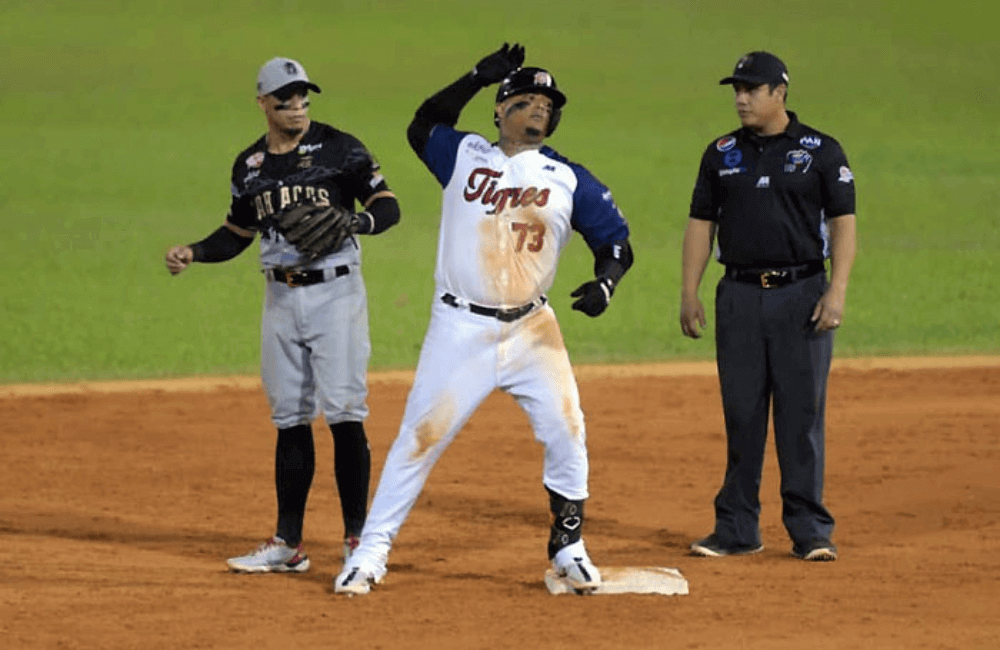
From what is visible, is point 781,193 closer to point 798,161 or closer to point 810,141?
point 798,161

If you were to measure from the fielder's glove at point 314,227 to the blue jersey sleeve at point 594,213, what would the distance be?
109cm

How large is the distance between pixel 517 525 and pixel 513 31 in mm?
23898

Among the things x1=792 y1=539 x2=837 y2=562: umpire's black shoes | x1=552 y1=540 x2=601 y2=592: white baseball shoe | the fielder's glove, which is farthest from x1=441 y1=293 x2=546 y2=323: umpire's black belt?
x1=792 y1=539 x2=837 y2=562: umpire's black shoes

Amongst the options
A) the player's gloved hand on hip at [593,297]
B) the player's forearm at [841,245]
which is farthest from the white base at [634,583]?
the player's forearm at [841,245]

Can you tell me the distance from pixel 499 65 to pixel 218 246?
188cm

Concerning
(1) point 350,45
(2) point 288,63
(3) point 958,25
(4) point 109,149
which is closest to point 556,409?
(2) point 288,63

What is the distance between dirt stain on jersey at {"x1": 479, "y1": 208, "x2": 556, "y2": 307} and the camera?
25.7ft

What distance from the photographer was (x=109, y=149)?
86.4ft

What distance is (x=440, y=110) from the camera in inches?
318

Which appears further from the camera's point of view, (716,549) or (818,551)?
(716,549)

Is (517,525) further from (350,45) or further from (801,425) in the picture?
(350,45)

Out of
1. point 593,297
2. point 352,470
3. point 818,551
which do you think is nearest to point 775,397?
point 818,551

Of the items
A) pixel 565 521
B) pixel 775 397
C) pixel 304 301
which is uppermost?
pixel 304 301

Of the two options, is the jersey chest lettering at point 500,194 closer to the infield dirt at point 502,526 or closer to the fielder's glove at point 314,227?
the fielder's glove at point 314,227
